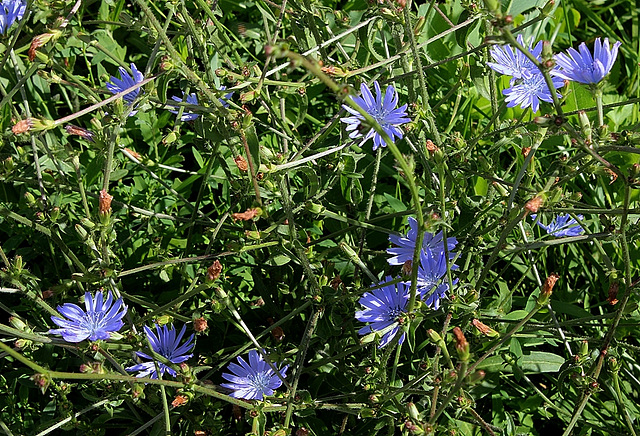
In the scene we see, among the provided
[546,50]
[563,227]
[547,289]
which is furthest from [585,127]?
[563,227]

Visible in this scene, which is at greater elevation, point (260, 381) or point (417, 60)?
point (417, 60)

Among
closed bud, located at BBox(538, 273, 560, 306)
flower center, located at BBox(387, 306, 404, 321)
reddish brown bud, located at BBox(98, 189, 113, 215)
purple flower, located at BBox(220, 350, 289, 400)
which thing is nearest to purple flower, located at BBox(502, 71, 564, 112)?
closed bud, located at BBox(538, 273, 560, 306)

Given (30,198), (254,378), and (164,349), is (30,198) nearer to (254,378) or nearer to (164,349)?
(164,349)

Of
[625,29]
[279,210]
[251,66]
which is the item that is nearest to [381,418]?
[279,210]

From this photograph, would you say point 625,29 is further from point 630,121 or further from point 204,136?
point 204,136

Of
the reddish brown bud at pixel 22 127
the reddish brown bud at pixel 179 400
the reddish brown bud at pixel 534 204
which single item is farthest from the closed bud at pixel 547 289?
the reddish brown bud at pixel 22 127
